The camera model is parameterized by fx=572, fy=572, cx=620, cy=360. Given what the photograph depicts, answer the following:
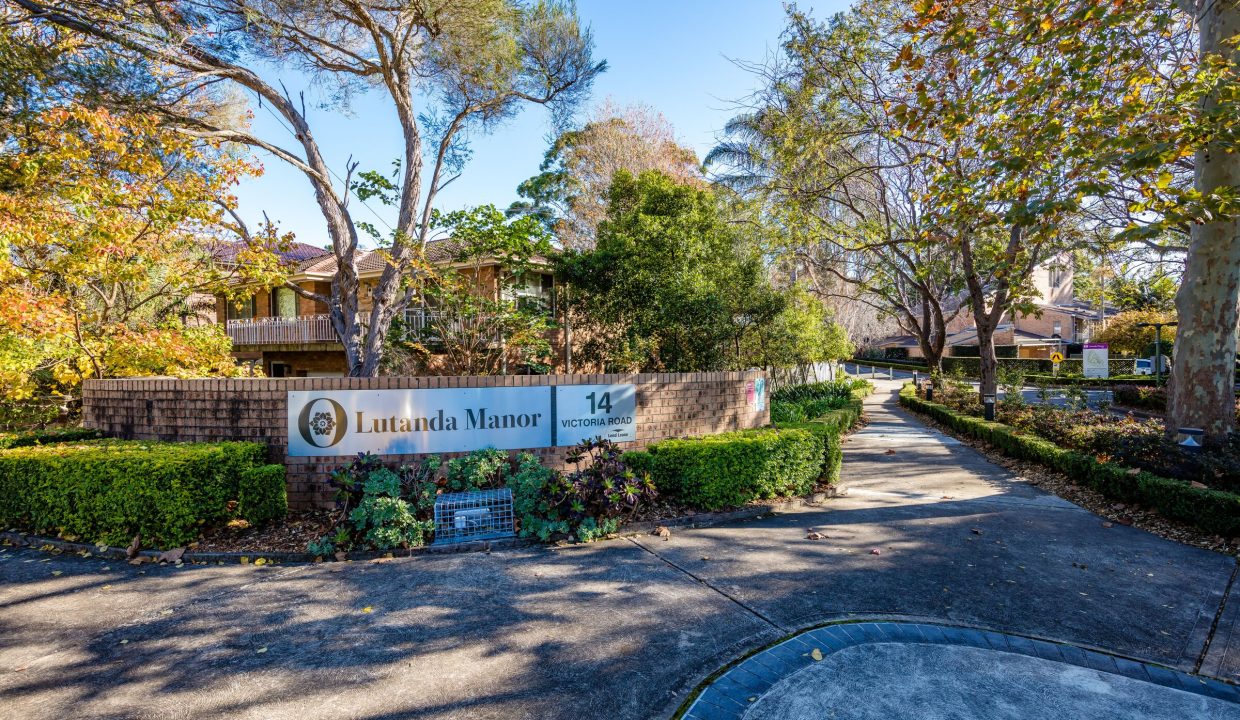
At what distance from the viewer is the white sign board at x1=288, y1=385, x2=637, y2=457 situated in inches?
252

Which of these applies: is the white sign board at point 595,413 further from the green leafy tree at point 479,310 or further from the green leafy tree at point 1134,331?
the green leafy tree at point 1134,331

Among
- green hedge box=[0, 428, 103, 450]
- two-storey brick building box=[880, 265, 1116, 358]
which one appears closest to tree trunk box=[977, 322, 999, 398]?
green hedge box=[0, 428, 103, 450]

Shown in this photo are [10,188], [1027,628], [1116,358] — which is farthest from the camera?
[1116,358]

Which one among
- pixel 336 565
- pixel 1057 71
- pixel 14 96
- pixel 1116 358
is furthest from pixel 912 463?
pixel 1116 358

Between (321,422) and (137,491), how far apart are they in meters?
1.69

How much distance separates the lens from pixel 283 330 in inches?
755

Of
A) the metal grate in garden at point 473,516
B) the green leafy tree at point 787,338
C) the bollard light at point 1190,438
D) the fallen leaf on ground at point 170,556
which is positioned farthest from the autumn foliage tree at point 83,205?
the bollard light at point 1190,438

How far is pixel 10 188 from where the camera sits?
8227 mm

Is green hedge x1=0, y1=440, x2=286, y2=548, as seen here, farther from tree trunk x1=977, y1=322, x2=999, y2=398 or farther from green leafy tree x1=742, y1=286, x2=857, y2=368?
tree trunk x1=977, y1=322, x2=999, y2=398

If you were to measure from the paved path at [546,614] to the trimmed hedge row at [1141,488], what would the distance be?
1.97 ft

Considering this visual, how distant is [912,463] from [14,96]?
1500 centimetres

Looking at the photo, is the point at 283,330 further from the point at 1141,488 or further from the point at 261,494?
the point at 1141,488

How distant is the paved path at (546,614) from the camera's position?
321cm

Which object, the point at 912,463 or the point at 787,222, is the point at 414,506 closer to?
the point at 912,463
